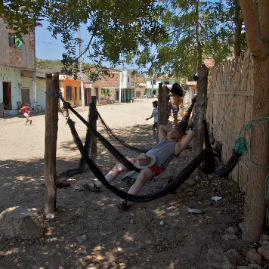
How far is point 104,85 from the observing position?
4209 centimetres

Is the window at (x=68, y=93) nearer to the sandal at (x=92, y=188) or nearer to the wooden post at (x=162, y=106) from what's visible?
the wooden post at (x=162, y=106)

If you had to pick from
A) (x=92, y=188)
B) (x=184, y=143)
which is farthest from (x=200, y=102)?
(x=92, y=188)

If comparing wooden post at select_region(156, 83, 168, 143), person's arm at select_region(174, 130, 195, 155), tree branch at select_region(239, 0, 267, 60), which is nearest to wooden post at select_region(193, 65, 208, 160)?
person's arm at select_region(174, 130, 195, 155)

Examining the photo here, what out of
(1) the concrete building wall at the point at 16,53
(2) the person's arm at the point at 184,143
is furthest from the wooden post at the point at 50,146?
(1) the concrete building wall at the point at 16,53

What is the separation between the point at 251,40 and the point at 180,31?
7343mm

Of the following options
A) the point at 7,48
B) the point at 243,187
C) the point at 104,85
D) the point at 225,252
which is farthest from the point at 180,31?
the point at 104,85

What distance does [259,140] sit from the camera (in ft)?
7.89

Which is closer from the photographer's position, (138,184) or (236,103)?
(138,184)

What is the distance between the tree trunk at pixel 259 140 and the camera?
2340 mm

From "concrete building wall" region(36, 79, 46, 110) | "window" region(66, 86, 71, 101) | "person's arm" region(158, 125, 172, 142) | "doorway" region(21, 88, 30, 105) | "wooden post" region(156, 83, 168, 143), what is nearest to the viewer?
"person's arm" region(158, 125, 172, 142)

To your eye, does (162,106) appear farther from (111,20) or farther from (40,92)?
(40,92)

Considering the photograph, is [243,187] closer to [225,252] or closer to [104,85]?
[225,252]

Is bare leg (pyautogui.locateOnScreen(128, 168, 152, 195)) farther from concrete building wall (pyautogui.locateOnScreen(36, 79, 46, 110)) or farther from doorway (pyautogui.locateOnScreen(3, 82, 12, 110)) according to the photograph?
concrete building wall (pyautogui.locateOnScreen(36, 79, 46, 110))

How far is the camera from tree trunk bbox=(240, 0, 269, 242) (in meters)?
2.34
